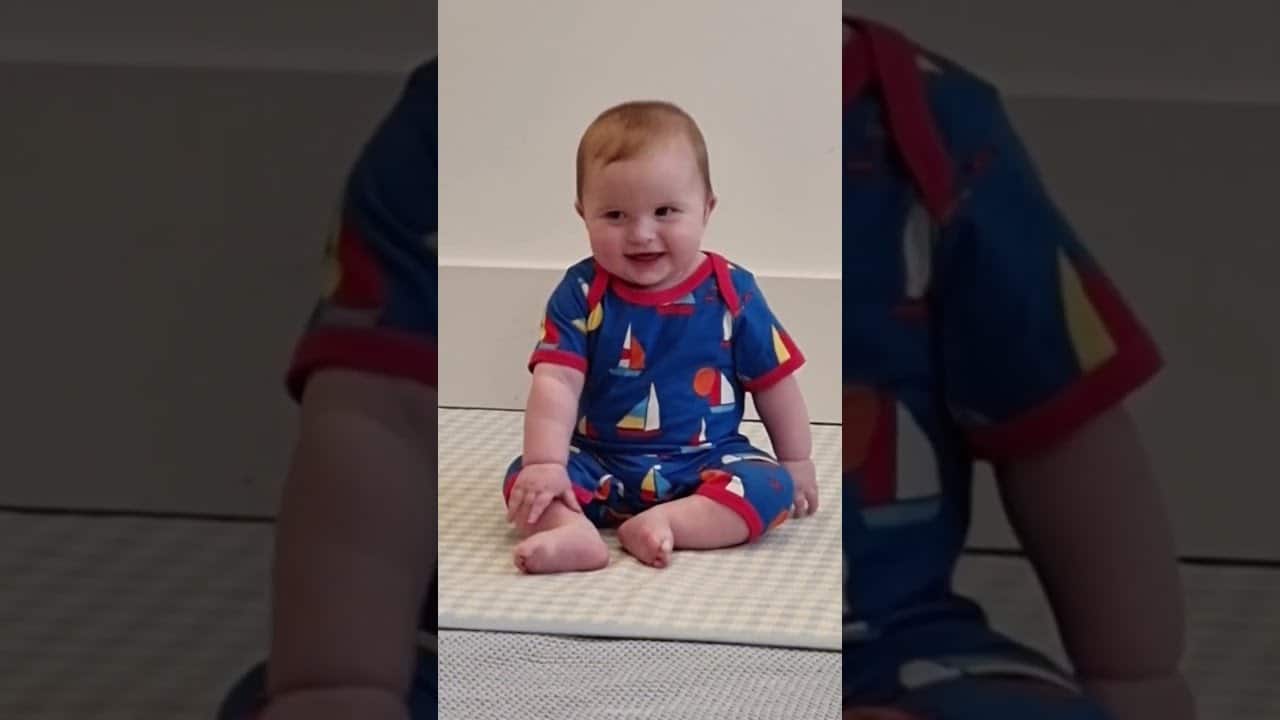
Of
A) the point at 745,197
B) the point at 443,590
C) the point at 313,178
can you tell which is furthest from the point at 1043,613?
the point at 745,197

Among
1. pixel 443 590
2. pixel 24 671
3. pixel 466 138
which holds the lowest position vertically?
pixel 443 590

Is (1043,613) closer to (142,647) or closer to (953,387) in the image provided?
(953,387)

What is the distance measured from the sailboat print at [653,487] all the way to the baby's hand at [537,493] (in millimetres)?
81

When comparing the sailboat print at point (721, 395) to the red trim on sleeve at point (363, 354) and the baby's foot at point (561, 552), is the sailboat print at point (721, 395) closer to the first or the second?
the baby's foot at point (561, 552)

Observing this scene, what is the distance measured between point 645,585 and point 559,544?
9cm

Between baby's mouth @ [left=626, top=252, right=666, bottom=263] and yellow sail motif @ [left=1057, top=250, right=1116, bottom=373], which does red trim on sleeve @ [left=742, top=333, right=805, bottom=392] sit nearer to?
baby's mouth @ [left=626, top=252, right=666, bottom=263]

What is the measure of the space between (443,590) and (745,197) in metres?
0.65

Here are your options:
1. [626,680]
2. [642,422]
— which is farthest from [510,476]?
[626,680]

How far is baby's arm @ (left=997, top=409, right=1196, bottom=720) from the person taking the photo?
14.3 inches

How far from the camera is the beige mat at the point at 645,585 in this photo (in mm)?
892

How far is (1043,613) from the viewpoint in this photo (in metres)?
0.38

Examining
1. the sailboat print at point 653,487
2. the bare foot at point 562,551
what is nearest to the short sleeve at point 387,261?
the bare foot at point 562,551

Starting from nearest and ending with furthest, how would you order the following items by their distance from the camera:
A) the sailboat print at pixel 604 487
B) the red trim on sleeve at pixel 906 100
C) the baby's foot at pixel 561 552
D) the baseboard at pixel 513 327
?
the red trim on sleeve at pixel 906 100 → the baby's foot at pixel 561 552 → the sailboat print at pixel 604 487 → the baseboard at pixel 513 327

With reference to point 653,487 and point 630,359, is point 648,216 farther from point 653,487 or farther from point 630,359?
point 653,487
